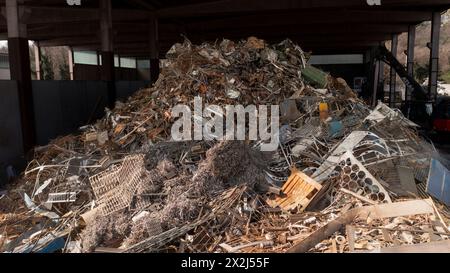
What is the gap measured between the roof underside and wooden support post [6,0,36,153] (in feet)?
0.96

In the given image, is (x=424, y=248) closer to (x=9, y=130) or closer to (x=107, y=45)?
(x=9, y=130)

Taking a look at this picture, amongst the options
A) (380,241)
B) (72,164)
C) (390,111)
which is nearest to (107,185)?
(72,164)

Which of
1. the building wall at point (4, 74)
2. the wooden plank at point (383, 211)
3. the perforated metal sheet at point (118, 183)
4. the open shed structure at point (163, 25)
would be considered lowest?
the wooden plank at point (383, 211)

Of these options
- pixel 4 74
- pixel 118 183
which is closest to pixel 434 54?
pixel 118 183

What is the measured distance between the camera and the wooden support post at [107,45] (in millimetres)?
13594

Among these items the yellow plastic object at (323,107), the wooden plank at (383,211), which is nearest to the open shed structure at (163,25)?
the yellow plastic object at (323,107)

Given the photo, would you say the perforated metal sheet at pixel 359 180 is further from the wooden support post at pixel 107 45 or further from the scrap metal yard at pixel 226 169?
the wooden support post at pixel 107 45

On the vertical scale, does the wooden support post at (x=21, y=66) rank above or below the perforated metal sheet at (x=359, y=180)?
above

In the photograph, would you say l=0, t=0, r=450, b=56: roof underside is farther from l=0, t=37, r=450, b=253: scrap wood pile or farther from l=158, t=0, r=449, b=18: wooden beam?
l=0, t=37, r=450, b=253: scrap wood pile

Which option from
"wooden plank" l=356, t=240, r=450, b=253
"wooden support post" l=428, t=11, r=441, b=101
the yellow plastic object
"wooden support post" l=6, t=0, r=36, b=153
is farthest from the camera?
"wooden support post" l=428, t=11, r=441, b=101

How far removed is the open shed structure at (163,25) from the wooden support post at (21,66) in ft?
0.07

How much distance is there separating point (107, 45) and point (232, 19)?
7815 millimetres

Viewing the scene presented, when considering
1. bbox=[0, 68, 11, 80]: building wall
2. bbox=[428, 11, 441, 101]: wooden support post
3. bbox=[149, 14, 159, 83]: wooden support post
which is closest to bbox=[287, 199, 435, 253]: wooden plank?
bbox=[149, 14, 159, 83]: wooden support post

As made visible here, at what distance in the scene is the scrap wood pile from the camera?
487 centimetres
